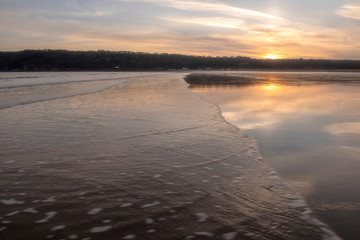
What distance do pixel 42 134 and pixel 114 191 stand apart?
12.1 ft

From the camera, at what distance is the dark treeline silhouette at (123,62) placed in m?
107

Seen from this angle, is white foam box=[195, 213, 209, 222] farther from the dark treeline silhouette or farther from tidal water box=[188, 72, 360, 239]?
the dark treeline silhouette

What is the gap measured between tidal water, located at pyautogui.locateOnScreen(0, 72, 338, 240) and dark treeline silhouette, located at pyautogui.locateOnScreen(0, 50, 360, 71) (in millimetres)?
110382

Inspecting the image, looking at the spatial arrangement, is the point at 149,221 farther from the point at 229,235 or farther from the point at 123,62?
the point at 123,62

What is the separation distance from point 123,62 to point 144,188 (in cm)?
11972

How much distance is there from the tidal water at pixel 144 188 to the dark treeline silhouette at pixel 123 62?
11038 centimetres

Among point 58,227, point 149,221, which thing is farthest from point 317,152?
point 58,227

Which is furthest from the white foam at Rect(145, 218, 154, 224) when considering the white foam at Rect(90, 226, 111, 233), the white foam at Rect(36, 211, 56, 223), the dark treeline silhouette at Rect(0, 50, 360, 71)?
the dark treeline silhouette at Rect(0, 50, 360, 71)

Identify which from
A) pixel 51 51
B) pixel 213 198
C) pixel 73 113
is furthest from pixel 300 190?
pixel 51 51

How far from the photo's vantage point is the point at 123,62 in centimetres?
11869

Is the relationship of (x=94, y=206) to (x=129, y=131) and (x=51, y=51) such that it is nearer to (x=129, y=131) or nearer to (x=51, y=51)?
(x=129, y=131)

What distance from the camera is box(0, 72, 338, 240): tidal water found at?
8.84 feet

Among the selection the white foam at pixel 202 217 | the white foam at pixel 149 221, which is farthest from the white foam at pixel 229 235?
the white foam at pixel 149 221

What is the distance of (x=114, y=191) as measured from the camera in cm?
349
